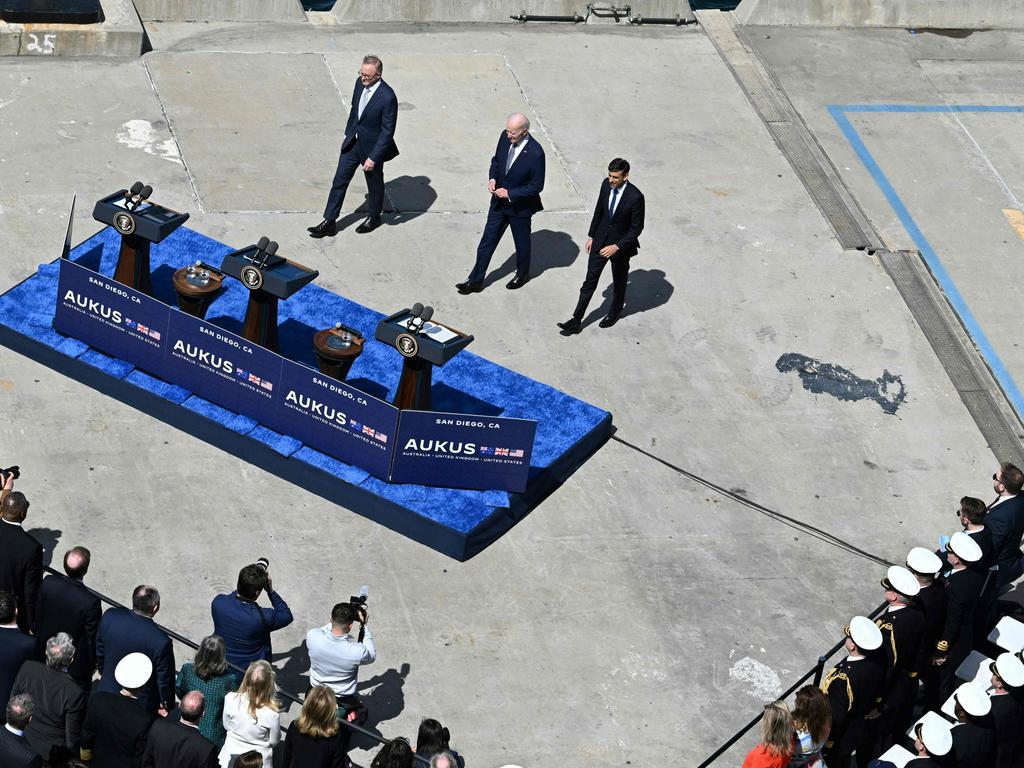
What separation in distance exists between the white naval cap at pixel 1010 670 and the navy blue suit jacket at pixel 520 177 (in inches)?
252

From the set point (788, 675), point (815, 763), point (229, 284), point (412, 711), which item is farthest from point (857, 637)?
point (229, 284)

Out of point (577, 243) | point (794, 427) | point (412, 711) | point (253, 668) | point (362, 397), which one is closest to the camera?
point (253, 668)

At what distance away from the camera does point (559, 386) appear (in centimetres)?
1448

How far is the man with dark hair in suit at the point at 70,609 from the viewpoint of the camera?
1014 cm

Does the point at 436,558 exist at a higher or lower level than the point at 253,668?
lower

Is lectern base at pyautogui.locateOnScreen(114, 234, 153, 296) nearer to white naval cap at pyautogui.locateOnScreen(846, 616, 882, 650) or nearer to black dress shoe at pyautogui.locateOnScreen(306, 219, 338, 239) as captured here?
black dress shoe at pyautogui.locateOnScreen(306, 219, 338, 239)

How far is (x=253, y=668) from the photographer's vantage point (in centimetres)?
937

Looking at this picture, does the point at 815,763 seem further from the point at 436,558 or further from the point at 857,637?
the point at 436,558

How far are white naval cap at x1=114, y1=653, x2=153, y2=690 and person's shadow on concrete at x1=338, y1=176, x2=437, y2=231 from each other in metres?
7.29

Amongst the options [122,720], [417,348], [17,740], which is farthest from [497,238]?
[17,740]

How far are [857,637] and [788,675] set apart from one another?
1.68 m

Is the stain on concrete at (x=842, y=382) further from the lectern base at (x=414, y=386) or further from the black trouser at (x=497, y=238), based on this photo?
the lectern base at (x=414, y=386)

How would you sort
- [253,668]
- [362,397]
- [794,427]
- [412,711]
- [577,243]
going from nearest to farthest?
[253,668]
[412,711]
[362,397]
[794,427]
[577,243]

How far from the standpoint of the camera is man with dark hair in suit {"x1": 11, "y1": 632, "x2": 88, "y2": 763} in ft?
31.2
